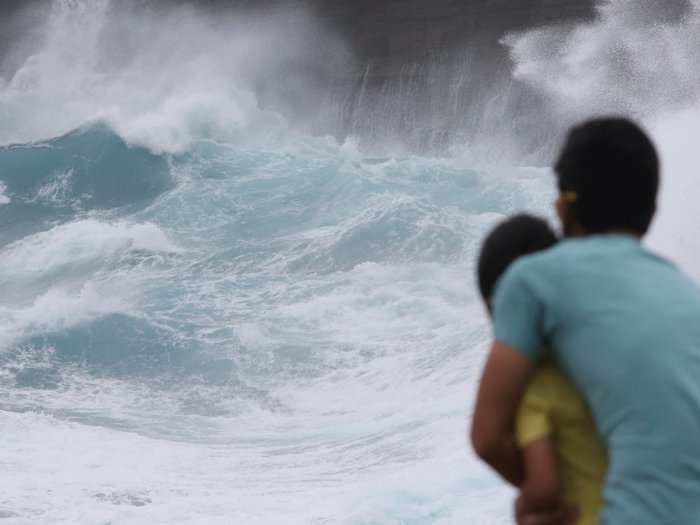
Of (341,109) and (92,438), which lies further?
(341,109)

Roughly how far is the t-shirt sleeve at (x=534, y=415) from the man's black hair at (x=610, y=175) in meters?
0.16

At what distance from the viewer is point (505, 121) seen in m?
16.4

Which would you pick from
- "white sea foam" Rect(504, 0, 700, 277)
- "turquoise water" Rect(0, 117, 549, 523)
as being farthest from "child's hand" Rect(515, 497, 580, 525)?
"white sea foam" Rect(504, 0, 700, 277)

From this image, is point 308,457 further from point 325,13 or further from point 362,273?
point 325,13

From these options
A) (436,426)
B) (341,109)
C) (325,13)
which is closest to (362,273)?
(436,426)

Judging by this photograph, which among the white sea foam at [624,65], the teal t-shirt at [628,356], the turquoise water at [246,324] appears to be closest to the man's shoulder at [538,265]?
the teal t-shirt at [628,356]

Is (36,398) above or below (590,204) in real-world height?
below

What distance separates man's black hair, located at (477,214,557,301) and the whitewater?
327cm

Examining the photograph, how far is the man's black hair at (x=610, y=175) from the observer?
952 millimetres

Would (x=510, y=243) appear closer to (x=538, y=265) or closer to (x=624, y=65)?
(x=538, y=265)

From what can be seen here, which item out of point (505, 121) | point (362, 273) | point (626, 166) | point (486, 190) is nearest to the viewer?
point (626, 166)

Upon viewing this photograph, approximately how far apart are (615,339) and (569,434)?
0.09m

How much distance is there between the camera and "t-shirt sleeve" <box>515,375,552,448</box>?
35.3 inches

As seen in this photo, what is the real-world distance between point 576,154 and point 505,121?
619 inches
